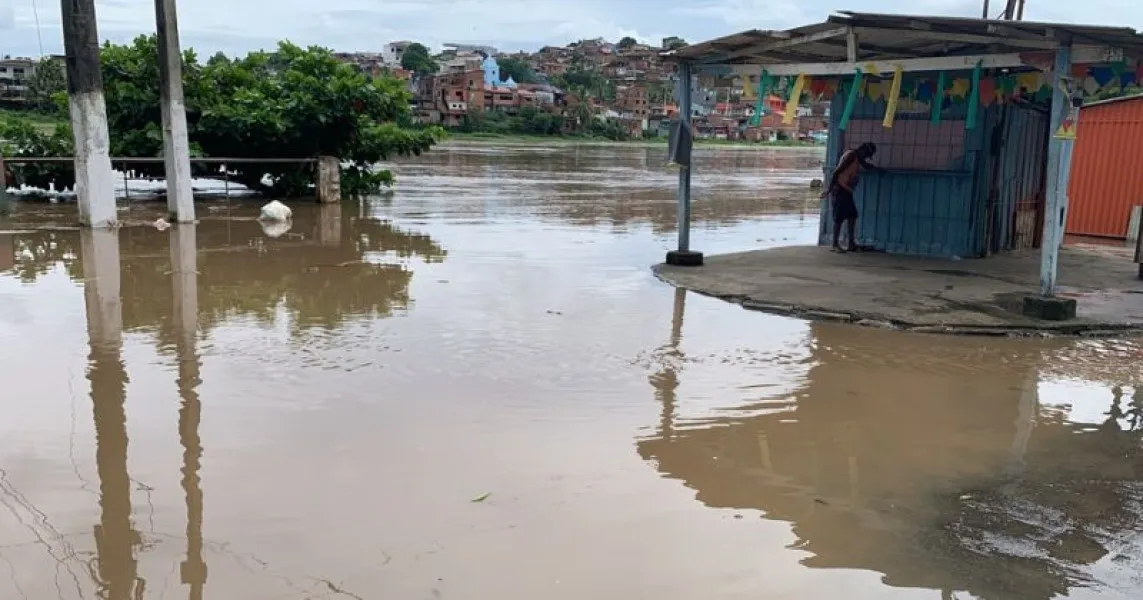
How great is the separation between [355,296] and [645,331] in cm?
326

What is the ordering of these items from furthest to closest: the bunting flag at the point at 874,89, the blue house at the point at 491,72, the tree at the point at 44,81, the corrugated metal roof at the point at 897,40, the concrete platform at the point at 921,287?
the blue house at the point at 491,72
the tree at the point at 44,81
the bunting flag at the point at 874,89
the concrete platform at the point at 921,287
the corrugated metal roof at the point at 897,40

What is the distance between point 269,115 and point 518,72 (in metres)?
143

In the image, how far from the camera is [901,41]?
379 inches

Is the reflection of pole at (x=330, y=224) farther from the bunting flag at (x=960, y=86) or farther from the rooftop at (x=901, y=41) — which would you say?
the bunting flag at (x=960, y=86)

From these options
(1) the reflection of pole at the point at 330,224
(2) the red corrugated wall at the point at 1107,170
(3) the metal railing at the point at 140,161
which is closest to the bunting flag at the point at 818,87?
(2) the red corrugated wall at the point at 1107,170

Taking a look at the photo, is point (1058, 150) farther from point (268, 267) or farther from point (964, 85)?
point (268, 267)

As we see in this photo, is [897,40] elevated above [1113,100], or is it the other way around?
[897,40]

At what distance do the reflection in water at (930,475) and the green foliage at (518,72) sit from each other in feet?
480

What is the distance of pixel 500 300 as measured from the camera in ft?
30.1

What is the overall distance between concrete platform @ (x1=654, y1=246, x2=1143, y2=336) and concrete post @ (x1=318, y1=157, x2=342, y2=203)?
10270 mm

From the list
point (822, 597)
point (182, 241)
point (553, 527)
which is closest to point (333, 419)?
point (553, 527)

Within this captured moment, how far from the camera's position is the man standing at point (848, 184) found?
11961 mm

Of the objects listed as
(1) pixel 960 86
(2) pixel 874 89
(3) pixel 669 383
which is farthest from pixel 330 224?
(3) pixel 669 383

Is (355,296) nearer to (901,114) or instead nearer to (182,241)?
(182,241)
